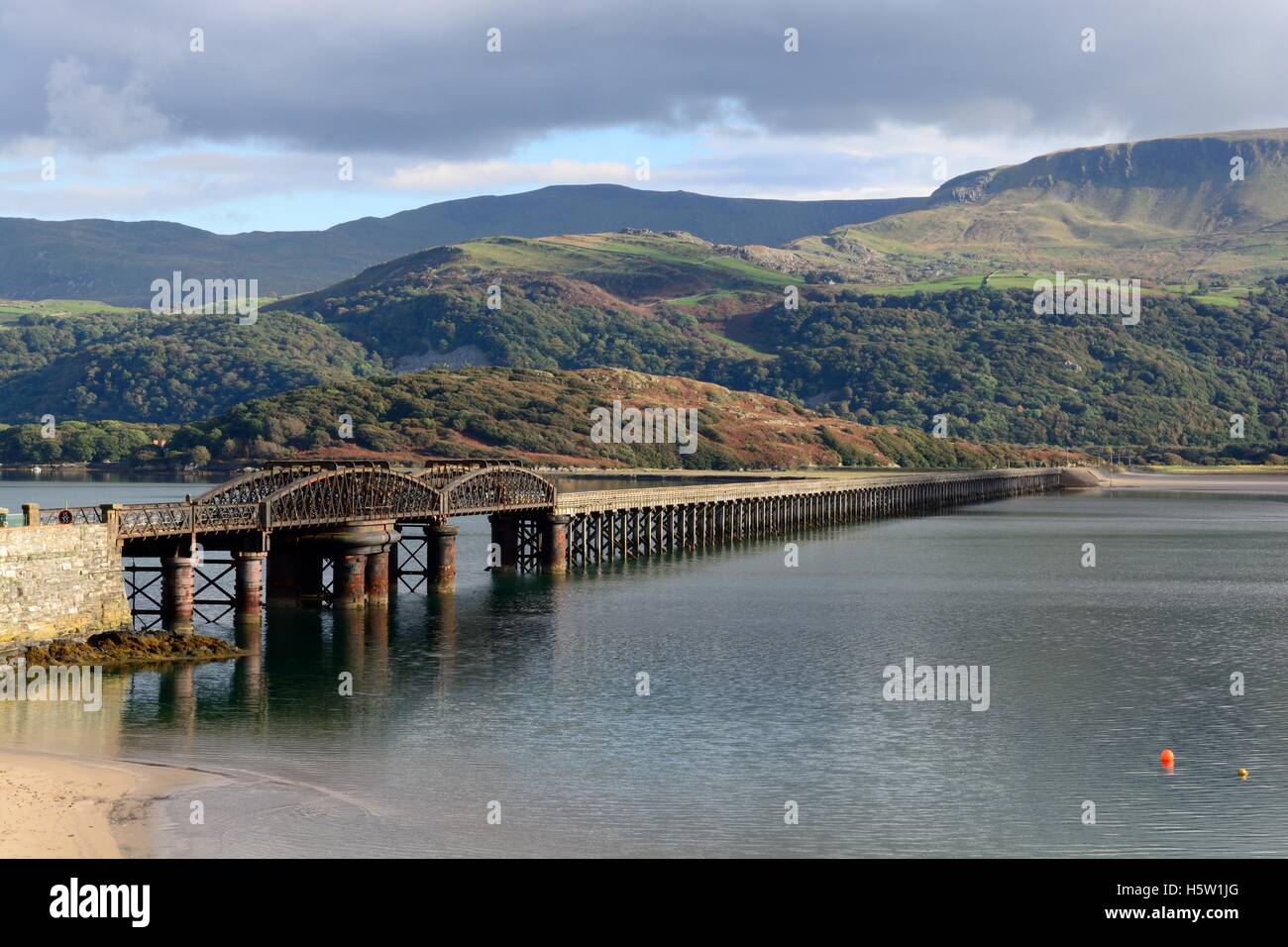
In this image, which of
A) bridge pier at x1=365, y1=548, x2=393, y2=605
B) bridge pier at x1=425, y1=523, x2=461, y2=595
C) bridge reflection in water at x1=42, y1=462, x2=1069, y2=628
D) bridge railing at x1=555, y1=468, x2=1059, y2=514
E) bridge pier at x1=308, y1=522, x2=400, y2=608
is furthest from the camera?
bridge railing at x1=555, y1=468, x2=1059, y2=514

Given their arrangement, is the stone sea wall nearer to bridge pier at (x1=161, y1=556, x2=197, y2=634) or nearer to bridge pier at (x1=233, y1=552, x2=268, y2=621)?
bridge pier at (x1=161, y1=556, x2=197, y2=634)

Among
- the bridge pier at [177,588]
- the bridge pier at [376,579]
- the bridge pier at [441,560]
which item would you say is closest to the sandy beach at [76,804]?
the bridge pier at [177,588]

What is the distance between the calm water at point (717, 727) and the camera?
33.8 meters

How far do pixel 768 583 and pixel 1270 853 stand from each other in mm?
53331

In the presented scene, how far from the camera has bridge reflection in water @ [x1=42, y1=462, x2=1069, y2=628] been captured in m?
54.9

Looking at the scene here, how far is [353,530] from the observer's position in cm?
6419

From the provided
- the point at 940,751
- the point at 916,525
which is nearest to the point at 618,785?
the point at 940,751

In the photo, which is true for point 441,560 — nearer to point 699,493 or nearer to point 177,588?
point 177,588

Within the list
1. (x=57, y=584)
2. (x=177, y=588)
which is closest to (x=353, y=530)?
(x=177, y=588)

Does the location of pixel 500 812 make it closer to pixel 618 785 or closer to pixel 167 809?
pixel 618 785

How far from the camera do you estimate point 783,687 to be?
5209 cm

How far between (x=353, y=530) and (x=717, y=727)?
24.0m

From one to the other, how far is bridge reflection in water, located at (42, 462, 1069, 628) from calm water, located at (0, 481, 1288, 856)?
2.47m

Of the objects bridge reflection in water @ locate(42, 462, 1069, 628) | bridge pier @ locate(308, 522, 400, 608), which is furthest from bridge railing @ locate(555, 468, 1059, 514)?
bridge pier @ locate(308, 522, 400, 608)
